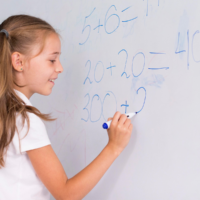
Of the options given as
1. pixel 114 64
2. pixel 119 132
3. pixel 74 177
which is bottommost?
pixel 74 177

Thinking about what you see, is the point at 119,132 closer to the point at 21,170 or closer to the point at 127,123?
the point at 127,123

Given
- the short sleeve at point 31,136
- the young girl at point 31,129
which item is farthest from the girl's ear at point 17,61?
the short sleeve at point 31,136

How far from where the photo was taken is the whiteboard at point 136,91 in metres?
0.51

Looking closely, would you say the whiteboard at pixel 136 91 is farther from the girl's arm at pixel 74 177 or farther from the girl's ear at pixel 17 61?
the girl's ear at pixel 17 61

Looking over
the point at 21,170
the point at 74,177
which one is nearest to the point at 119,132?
the point at 74,177

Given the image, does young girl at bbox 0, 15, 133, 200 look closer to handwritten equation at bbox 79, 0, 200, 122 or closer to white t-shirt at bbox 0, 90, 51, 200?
white t-shirt at bbox 0, 90, 51, 200

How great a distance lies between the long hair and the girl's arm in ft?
0.24

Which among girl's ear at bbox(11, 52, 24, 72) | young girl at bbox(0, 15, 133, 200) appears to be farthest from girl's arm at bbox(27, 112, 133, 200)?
girl's ear at bbox(11, 52, 24, 72)

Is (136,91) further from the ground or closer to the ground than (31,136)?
further from the ground

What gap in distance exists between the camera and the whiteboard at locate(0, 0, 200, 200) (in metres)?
0.51

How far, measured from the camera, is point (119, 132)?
572mm

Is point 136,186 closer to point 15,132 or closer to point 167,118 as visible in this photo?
point 167,118

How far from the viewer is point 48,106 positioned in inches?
35.2

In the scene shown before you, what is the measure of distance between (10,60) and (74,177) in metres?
0.32
